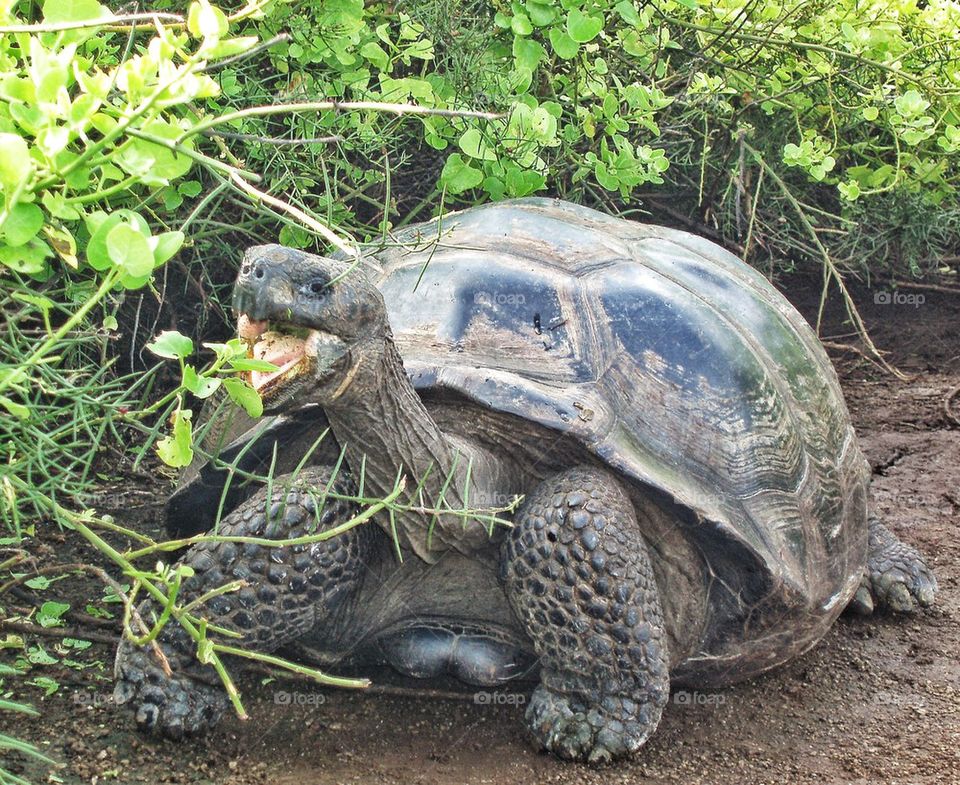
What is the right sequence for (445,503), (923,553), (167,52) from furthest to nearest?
(923,553), (445,503), (167,52)

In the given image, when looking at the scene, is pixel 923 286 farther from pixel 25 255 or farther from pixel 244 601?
pixel 25 255

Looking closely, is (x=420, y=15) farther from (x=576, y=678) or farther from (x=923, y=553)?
(x=923, y=553)

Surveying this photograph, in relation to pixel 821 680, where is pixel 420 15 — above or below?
above

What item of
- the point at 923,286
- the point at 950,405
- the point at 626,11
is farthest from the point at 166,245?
the point at 923,286

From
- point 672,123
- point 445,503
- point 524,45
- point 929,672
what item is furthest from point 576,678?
point 672,123

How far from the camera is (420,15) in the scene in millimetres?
3943

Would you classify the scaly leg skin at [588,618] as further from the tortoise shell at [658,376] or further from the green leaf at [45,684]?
the green leaf at [45,684]

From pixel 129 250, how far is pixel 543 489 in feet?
5.16

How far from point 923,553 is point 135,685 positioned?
9.06 ft

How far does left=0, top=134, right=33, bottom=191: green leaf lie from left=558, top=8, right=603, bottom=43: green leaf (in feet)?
6.85

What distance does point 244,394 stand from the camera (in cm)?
203

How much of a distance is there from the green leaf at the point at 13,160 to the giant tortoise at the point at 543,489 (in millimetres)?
949

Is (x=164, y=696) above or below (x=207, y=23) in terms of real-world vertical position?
below

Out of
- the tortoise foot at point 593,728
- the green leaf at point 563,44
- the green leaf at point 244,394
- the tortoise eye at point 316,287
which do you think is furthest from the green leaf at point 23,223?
the green leaf at point 563,44
